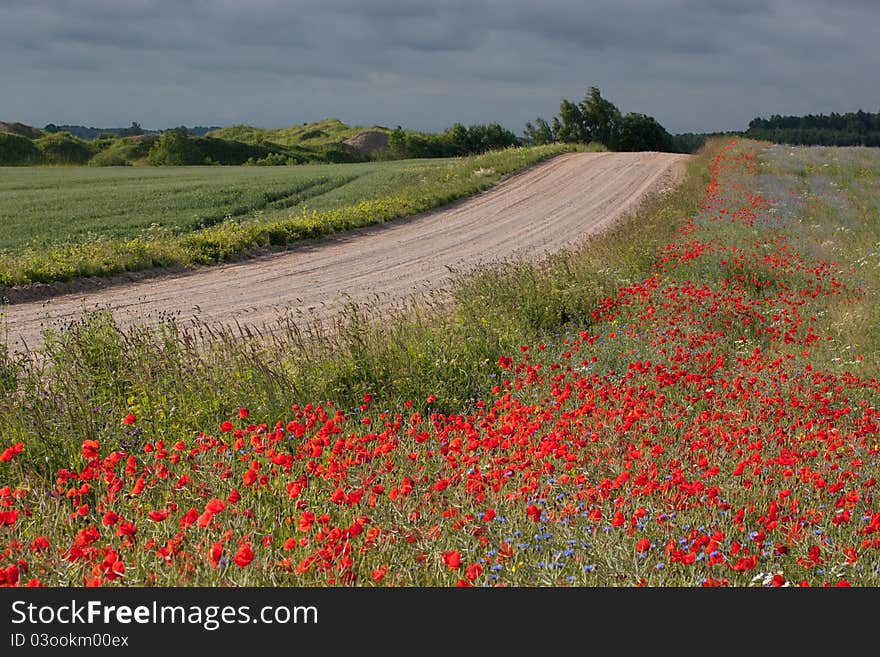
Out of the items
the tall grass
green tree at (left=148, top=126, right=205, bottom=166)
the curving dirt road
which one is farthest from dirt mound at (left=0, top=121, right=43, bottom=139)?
the tall grass

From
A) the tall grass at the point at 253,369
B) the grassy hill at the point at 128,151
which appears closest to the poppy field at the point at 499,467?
the tall grass at the point at 253,369

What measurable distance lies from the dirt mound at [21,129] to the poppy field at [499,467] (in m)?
→ 81.2

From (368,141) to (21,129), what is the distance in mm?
38273

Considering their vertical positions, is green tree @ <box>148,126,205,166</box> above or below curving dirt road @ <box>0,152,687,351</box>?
above

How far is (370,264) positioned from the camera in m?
17.5

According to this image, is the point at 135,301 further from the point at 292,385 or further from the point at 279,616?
the point at 279,616

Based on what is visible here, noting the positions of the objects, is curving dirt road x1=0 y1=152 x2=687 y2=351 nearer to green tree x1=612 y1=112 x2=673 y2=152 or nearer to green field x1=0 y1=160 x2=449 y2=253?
green field x1=0 y1=160 x2=449 y2=253

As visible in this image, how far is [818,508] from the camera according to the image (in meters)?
4.19

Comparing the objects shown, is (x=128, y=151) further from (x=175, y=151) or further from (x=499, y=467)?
(x=499, y=467)

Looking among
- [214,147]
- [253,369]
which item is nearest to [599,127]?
[214,147]

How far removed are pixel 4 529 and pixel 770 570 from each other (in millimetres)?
3542

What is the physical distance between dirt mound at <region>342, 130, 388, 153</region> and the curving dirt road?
Result: 65516 mm

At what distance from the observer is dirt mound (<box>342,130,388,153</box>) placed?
3789 inches

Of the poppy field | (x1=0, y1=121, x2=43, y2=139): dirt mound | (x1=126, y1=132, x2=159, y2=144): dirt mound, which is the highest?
(x1=0, y1=121, x2=43, y2=139): dirt mound
